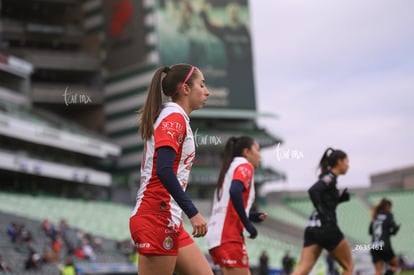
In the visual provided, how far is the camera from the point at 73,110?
189 ft

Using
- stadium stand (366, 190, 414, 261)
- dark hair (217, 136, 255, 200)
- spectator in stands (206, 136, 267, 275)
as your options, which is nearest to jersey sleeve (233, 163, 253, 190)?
spectator in stands (206, 136, 267, 275)

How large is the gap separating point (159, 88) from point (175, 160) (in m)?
0.52

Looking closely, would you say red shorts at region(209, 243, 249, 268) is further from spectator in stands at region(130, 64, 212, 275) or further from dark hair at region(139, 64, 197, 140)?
dark hair at region(139, 64, 197, 140)

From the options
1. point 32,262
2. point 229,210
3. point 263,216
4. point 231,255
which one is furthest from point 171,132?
point 32,262

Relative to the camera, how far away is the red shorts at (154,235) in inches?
179

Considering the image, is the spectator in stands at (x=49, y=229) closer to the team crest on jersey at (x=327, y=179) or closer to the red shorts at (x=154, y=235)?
the team crest on jersey at (x=327, y=179)

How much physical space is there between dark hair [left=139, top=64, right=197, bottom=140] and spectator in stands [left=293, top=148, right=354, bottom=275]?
3.53 m

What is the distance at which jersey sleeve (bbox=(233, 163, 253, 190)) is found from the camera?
7324mm

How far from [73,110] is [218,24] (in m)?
14.2

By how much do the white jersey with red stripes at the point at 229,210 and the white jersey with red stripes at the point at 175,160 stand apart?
8.68 ft

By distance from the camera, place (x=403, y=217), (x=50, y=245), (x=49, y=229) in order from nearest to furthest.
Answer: (x=50, y=245) < (x=49, y=229) < (x=403, y=217)

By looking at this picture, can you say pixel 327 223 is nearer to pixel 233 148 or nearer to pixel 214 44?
pixel 233 148

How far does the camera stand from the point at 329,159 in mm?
8312

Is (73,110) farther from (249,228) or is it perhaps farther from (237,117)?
(249,228)
